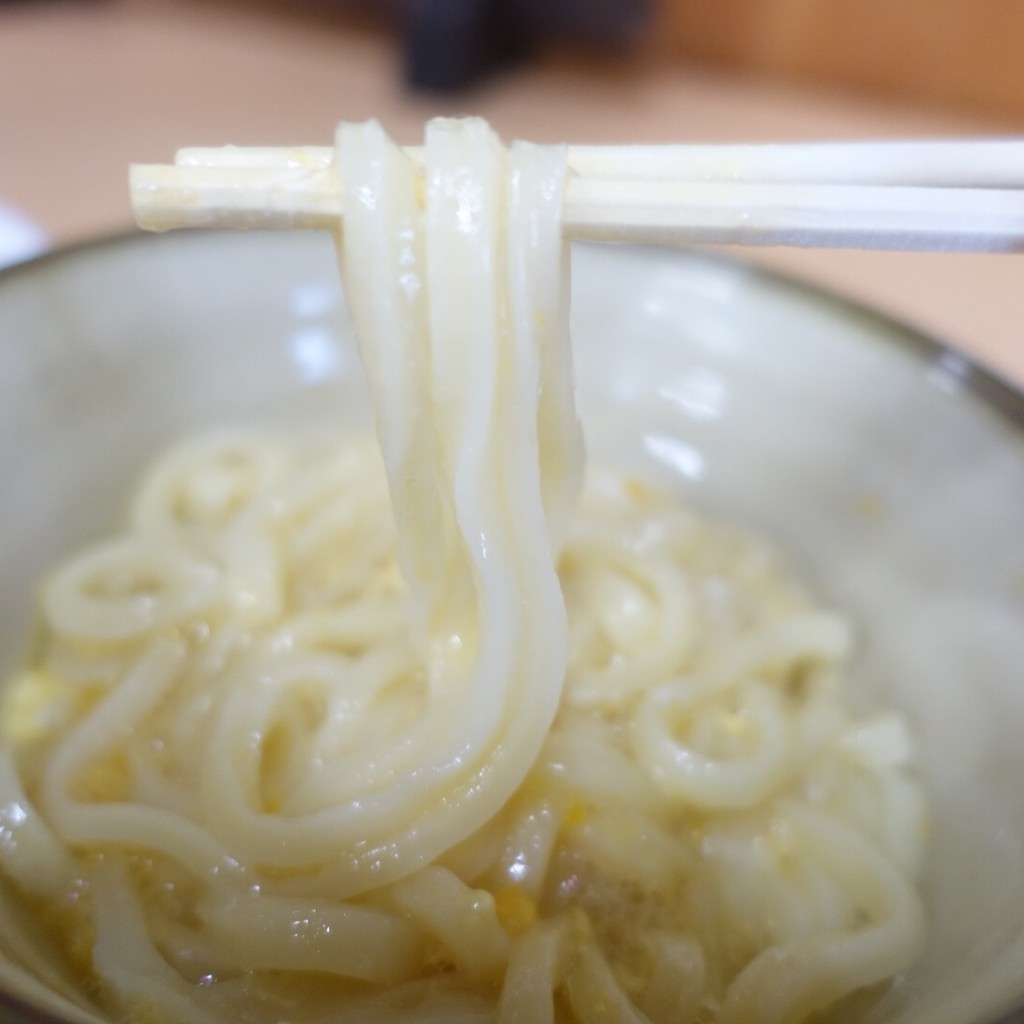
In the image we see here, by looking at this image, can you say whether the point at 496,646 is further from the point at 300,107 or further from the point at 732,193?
the point at 300,107

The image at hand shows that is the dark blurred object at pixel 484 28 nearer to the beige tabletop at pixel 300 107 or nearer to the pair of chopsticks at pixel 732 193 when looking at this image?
the beige tabletop at pixel 300 107

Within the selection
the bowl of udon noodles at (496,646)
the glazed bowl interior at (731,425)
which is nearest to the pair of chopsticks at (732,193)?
the bowl of udon noodles at (496,646)

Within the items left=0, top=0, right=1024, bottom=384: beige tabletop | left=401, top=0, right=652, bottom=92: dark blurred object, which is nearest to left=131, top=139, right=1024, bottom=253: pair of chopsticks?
left=0, top=0, right=1024, bottom=384: beige tabletop

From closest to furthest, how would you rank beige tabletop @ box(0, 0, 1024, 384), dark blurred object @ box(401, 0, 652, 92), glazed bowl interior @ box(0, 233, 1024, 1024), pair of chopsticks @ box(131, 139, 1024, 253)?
pair of chopsticks @ box(131, 139, 1024, 253) → glazed bowl interior @ box(0, 233, 1024, 1024) → beige tabletop @ box(0, 0, 1024, 384) → dark blurred object @ box(401, 0, 652, 92)

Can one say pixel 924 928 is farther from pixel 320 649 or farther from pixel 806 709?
pixel 320 649

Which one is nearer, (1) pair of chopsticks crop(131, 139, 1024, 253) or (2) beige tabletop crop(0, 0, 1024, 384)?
(1) pair of chopsticks crop(131, 139, 1024, 253)

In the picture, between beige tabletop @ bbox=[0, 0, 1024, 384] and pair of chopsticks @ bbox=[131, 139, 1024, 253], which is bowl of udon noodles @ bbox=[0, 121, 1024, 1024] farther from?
beige tabletop @ bbox=[0, 0, 1024, 384]

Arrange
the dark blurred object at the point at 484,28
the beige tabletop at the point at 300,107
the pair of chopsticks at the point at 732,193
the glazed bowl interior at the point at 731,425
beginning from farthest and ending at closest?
1. the dark blurred object at the point at 484,28
2. the beige tabletop at the point at 300,107
3. the glazed bowl interior at the point at 731,425
4. the pair of chopsticks at the point at 732,193
